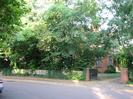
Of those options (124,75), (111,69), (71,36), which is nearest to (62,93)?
(124,75)

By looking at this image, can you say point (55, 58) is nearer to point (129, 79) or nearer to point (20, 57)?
point (20, 57)

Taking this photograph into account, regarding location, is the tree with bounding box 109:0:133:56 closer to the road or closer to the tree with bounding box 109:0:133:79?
the tree with bounding box 109:0:133:79

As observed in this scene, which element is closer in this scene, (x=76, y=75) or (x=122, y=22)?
(x=122, y=22)

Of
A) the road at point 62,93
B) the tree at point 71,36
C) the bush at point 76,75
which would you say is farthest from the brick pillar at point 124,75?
→ the road at point 62,93

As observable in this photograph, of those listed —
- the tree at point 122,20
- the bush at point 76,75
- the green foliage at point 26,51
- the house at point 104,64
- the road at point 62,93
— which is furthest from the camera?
the house at point 104,64

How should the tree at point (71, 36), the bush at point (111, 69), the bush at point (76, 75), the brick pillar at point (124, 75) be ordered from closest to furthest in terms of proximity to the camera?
the brick pillar at point (124, 75), the tree at point (71, 36), the bush at point (76, 75), the bush at point (111, 69)

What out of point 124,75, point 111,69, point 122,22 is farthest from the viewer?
point 111,69

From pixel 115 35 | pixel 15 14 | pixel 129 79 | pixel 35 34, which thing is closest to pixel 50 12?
pixel 35 34

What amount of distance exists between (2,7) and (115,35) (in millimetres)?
14908

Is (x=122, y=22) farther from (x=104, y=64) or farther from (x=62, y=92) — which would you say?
(x=104, y=64)

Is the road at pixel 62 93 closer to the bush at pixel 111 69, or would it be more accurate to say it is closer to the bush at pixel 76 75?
the bush at pixel 76 75

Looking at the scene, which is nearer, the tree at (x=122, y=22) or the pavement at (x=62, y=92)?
the pavement at (x=62, y=92)

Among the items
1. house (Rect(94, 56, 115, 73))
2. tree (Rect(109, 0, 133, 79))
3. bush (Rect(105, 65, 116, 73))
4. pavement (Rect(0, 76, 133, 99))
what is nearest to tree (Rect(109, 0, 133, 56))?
tree (Rect(109, 0, 133, 79))

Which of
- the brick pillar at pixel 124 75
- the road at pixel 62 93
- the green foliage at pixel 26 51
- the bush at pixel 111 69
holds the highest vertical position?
the green foliage at pixel 26 51
